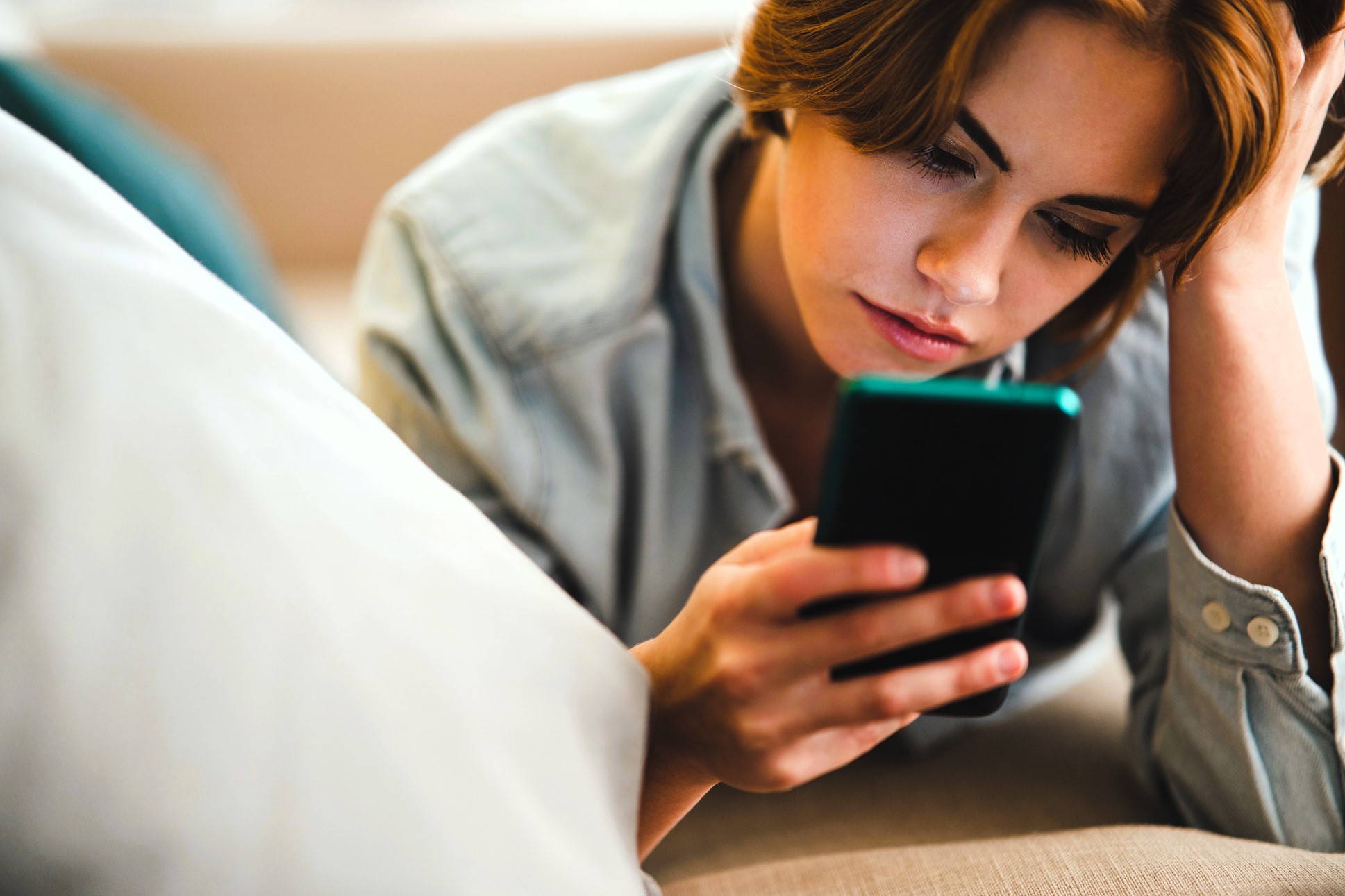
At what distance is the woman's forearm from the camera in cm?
54

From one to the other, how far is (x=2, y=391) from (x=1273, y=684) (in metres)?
0.62

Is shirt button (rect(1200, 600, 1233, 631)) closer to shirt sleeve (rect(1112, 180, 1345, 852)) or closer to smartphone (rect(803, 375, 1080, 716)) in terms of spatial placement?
shirt sleeve (rect(1112, 180, 1345, 852))

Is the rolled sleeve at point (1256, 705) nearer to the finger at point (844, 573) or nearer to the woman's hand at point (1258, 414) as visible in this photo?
the woman's hand at point (1258, 414)

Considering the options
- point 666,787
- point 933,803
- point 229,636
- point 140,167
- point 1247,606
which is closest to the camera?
point 229,636

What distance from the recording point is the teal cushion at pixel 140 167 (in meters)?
0.90

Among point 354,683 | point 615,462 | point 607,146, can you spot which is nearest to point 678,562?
point 615,462

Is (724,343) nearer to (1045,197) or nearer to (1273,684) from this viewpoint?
(1045,197)

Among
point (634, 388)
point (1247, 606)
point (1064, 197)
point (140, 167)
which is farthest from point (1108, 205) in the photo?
point (140, 167)

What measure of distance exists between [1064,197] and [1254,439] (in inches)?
7.5

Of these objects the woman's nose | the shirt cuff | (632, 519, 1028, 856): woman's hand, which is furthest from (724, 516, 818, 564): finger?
the shirt cuff

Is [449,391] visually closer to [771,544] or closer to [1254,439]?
[771,544]

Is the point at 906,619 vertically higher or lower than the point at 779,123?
lower

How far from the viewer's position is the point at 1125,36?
433 mm

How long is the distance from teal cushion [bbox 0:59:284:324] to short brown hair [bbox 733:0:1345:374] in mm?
612
